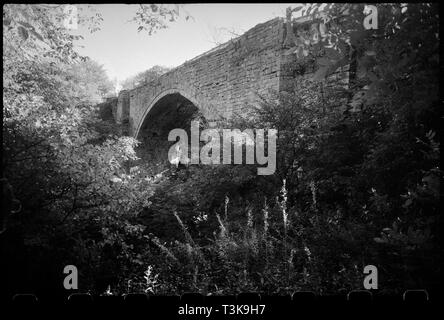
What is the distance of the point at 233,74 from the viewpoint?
7.67 metres

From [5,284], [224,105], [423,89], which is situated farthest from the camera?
[224,105]

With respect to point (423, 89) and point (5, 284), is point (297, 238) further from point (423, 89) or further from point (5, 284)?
point (5, 284)

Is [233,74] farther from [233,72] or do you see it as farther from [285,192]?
[285,192]

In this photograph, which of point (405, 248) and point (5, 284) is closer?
point (405, 248)

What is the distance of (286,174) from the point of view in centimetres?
444

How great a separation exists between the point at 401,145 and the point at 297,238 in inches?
53.2

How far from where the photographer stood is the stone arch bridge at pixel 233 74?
6457mm

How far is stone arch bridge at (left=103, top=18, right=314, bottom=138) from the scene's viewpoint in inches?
254
